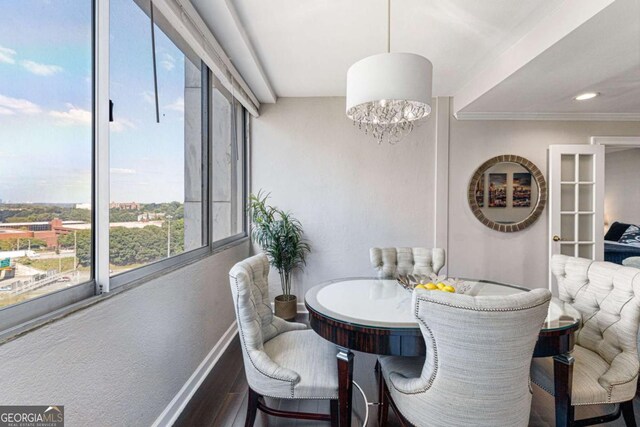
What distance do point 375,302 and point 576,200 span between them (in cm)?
322

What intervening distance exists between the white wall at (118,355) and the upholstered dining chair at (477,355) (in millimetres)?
1265

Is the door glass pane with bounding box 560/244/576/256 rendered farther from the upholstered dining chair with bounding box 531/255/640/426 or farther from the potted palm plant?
the potted palm plant

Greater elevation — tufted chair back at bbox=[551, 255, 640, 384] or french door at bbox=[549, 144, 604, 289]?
french door at bbox=[549, 144, 604, 289]

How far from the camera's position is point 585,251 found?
11.3 feet

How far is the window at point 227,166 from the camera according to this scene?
→ 272 cm

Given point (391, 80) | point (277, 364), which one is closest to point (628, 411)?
point (277, 364)

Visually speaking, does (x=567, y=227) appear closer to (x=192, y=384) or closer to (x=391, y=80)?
(x=391, y=80)

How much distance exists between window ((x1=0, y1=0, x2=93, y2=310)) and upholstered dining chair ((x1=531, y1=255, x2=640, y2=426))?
229cm

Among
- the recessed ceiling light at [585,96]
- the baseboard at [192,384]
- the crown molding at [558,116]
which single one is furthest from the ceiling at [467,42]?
the baseboard at [192,384]

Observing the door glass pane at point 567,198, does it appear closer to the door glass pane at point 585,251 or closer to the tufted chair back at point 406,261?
the door glass pane at point 585,251

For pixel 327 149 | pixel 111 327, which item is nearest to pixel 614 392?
pixel 111 327

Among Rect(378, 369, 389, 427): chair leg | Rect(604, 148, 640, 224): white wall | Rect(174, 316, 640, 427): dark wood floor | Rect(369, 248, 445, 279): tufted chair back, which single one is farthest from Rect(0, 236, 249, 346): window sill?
Rect(604, 148, 640, 224): white wall

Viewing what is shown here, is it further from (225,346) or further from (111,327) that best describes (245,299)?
(225,346)

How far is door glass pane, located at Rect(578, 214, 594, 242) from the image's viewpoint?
11.2 ft
